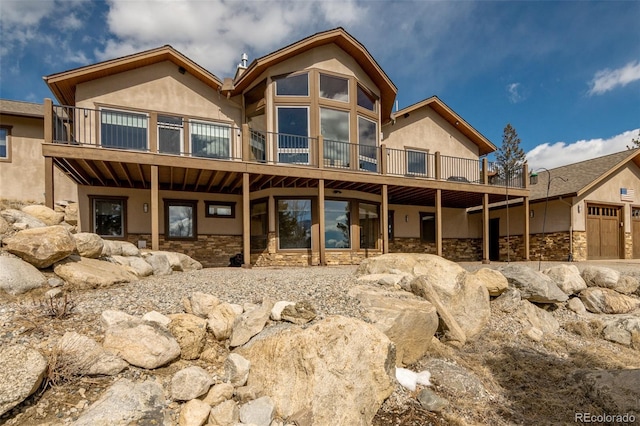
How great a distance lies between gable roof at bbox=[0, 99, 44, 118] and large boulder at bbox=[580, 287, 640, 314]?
60.3ft

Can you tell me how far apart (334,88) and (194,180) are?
5.85 m

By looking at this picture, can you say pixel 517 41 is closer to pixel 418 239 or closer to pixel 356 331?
pixel 418 239

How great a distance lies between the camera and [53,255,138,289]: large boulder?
4.84m

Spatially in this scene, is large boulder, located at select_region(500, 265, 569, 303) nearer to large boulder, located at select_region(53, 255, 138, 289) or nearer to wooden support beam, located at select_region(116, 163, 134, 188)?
large boulder, located at select_region(53, 255, 138, 289)

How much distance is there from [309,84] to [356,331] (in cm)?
967

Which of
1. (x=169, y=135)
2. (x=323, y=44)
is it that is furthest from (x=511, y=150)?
(x=169, y=135)

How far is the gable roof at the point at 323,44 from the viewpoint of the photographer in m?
11.0

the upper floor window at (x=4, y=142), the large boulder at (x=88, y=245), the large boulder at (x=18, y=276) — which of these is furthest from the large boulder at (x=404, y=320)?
the upper floor window at (x=4, y=142)

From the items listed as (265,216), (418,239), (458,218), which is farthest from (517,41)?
(265,216)

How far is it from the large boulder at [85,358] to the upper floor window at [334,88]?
10.2 meters

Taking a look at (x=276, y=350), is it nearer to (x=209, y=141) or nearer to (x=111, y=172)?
(x=111, y=172)

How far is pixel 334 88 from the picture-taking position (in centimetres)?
1193

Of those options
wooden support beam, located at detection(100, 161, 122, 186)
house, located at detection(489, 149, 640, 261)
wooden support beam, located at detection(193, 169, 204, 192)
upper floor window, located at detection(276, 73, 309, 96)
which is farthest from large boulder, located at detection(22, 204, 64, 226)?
house, located at detection(489, 149, 640, 261)

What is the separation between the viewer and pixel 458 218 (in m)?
16.3
